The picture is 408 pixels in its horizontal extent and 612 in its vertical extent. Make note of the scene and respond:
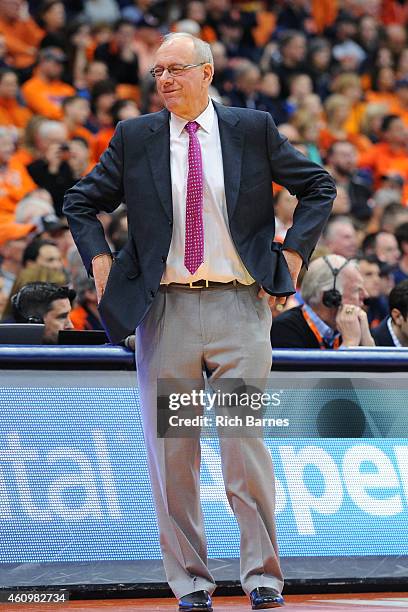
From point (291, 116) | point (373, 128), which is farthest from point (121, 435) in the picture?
point (373, 128)

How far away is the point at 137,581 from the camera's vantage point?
4.98 meters

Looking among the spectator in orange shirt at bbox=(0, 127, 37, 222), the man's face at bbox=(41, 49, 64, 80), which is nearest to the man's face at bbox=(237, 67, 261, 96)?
the man's face at bbox=(41, 49, 64, 80)

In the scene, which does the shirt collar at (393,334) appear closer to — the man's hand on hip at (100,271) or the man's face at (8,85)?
the man's hand on hip at (100,271)

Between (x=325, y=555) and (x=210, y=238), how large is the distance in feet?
5.11

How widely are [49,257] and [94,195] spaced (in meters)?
3.24

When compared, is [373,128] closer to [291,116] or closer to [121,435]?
[291,116]

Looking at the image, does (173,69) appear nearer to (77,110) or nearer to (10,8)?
(77,110)

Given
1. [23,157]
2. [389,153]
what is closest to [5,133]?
[23,157]

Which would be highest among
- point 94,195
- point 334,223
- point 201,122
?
point 201,122

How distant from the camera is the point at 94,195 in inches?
178

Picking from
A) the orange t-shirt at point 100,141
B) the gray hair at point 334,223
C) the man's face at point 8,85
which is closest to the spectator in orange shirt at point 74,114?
the orange t-shirt at point 100,141

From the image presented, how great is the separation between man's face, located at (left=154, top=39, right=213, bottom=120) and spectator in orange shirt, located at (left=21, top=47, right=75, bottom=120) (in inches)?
304

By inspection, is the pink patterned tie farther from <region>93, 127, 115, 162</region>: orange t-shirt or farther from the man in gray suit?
<region>93, 127, 115, 162</region>: orange t-shirt

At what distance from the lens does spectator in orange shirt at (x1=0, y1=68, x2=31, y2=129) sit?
11461mm
